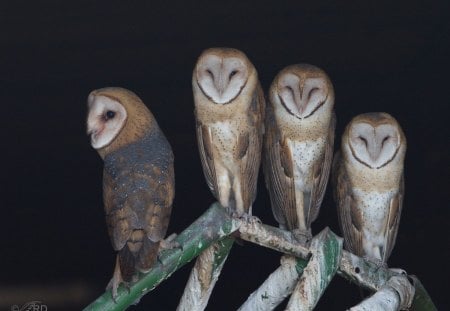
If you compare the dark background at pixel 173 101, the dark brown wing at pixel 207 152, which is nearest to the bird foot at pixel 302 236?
the dark brown wing at pixel 207 152

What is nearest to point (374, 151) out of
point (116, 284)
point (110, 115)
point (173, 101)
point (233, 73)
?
point (233, 73)

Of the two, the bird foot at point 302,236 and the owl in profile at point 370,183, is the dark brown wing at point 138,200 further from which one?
the owl in profile at point 370,183

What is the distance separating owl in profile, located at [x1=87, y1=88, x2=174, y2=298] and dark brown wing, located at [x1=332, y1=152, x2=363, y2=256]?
2.72 feet

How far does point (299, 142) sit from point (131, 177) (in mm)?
832

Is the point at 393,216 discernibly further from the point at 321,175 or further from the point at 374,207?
the point at 321,175

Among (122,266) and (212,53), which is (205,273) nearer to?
(122,266)

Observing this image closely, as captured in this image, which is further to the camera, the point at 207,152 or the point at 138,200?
the point at 207,152

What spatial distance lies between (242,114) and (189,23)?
124cm

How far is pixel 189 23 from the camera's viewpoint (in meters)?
4.98

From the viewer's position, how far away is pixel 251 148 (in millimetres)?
3877

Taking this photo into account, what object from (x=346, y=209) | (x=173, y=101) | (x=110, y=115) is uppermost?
(x=110, y=115)

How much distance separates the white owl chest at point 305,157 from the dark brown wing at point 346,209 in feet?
0.46

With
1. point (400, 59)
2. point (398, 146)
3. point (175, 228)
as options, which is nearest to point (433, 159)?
point (400, 59)

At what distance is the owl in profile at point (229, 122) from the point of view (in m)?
3.78
